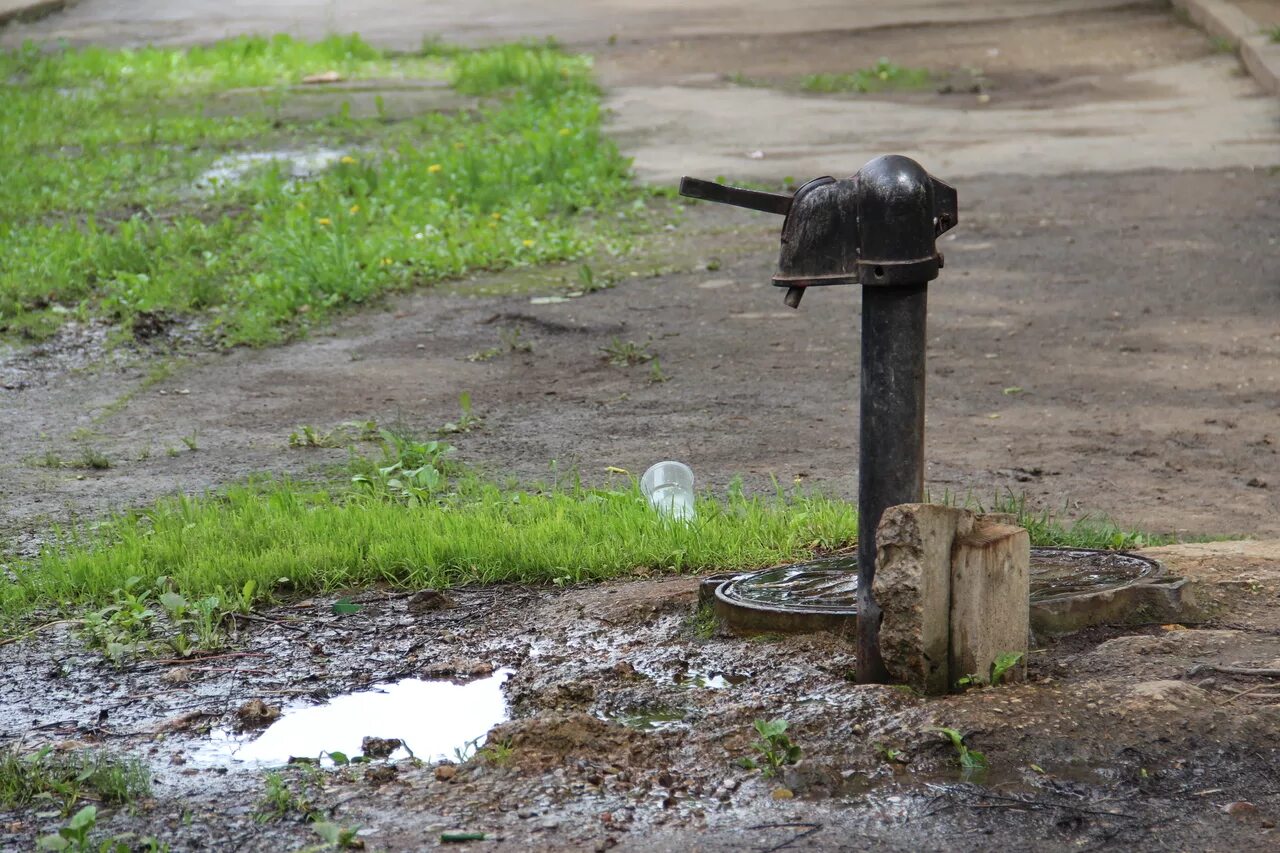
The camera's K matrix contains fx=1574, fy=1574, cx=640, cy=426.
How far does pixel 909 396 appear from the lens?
2951 millimetres

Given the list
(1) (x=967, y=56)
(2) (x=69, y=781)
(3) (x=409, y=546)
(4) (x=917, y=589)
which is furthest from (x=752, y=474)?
(1) (x=967, y=56)

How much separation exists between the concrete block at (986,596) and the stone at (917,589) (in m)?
0.02

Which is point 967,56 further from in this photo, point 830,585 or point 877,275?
point 877,275

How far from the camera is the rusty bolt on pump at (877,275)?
9.36ft

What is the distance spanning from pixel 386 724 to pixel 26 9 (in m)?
20.6

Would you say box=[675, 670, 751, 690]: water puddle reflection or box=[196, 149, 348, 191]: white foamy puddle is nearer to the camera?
box=[675, 670, 751, 690]: water puddle reflection

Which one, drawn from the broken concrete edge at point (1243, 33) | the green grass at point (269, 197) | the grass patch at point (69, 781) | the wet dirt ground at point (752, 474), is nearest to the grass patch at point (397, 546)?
the wet dirt ground at point (752, 474)

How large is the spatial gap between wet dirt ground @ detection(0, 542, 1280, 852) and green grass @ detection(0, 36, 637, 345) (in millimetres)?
3673

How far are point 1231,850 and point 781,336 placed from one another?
4452 mm

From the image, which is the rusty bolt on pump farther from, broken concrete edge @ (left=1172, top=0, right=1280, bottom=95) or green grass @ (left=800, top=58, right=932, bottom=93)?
green grass @ (left=800, top=58, right=932, bottom=93)

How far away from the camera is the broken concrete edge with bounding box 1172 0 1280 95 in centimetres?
1249

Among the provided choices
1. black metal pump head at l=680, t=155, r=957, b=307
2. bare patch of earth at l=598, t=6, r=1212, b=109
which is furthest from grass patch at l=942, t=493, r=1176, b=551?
bare patch of earth at l=598, t=6, r=1212, b=109

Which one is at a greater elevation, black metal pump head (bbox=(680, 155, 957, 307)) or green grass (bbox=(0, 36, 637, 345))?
black metal pump head (bbox=(680, 155, 957, 307))

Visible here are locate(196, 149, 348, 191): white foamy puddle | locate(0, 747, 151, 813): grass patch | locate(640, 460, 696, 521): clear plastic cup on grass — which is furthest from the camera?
locate(196, 149, 348, 191): white foamy puddle
